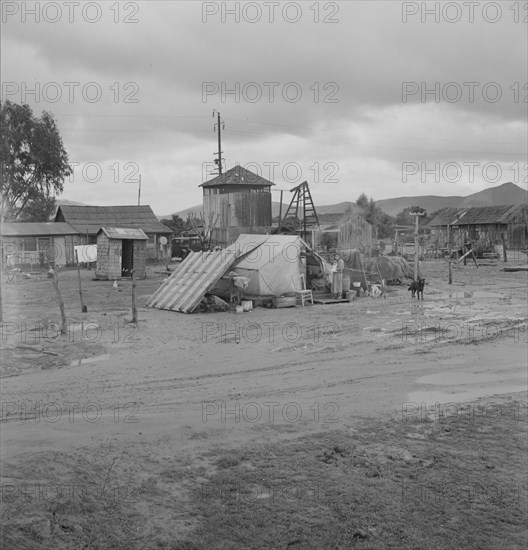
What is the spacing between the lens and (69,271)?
36406mm

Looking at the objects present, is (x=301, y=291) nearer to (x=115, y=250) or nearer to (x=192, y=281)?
(x=192, y=281)

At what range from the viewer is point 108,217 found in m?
44.7

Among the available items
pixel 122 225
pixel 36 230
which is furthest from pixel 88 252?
pixel 122 225

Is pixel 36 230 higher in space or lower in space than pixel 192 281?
higher

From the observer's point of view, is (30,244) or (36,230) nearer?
(30,244)

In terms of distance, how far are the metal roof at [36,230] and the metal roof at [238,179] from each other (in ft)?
30.2

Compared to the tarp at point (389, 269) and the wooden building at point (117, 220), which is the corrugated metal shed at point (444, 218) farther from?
the tarp at point (389, 269)

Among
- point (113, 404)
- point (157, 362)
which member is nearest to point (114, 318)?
point (157, 362)

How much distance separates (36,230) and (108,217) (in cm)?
652

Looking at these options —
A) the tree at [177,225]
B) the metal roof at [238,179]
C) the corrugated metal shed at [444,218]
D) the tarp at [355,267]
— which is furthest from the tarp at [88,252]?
the corrugated metal shed at [444,218]

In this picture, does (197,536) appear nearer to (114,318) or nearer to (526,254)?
(114,318)

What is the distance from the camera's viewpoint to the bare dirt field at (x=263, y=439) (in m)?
6.07

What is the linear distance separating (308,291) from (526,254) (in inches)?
1205

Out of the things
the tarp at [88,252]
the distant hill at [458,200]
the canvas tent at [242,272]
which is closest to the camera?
the canvas tent at [242,272]
